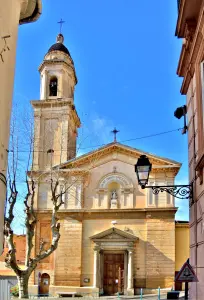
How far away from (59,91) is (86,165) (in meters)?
6.33

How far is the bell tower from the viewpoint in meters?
32.3

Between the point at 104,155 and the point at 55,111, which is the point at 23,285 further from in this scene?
the point at 55,111

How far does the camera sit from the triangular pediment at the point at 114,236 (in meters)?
29.2

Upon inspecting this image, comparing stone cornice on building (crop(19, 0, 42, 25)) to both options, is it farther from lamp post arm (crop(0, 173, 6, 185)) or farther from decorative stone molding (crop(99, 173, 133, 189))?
decorative stone molding (crop(99, 173, 133, 189))

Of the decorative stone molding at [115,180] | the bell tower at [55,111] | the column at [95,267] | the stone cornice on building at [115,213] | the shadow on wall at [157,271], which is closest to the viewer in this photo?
the shadow on wall at [157,271]

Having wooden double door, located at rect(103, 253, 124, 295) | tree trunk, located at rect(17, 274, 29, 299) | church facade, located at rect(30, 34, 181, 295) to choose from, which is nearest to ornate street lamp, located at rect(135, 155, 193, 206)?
tree trunk, located at rect(17, 274, 29, 299)

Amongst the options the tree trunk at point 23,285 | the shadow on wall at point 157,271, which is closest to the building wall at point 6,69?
the tree trunk at point 23,285

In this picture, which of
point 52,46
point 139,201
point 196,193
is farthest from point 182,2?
point 52,46

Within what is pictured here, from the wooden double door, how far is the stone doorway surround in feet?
1.23

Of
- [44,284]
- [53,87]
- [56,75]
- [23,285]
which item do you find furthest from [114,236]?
[56,75]

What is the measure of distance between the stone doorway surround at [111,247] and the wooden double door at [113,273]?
1.23 ft

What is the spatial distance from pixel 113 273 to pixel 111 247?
179cm

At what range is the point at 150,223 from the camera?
2941 centimetres

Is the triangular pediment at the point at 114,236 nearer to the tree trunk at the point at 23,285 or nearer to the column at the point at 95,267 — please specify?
the column at the point at 95,267
